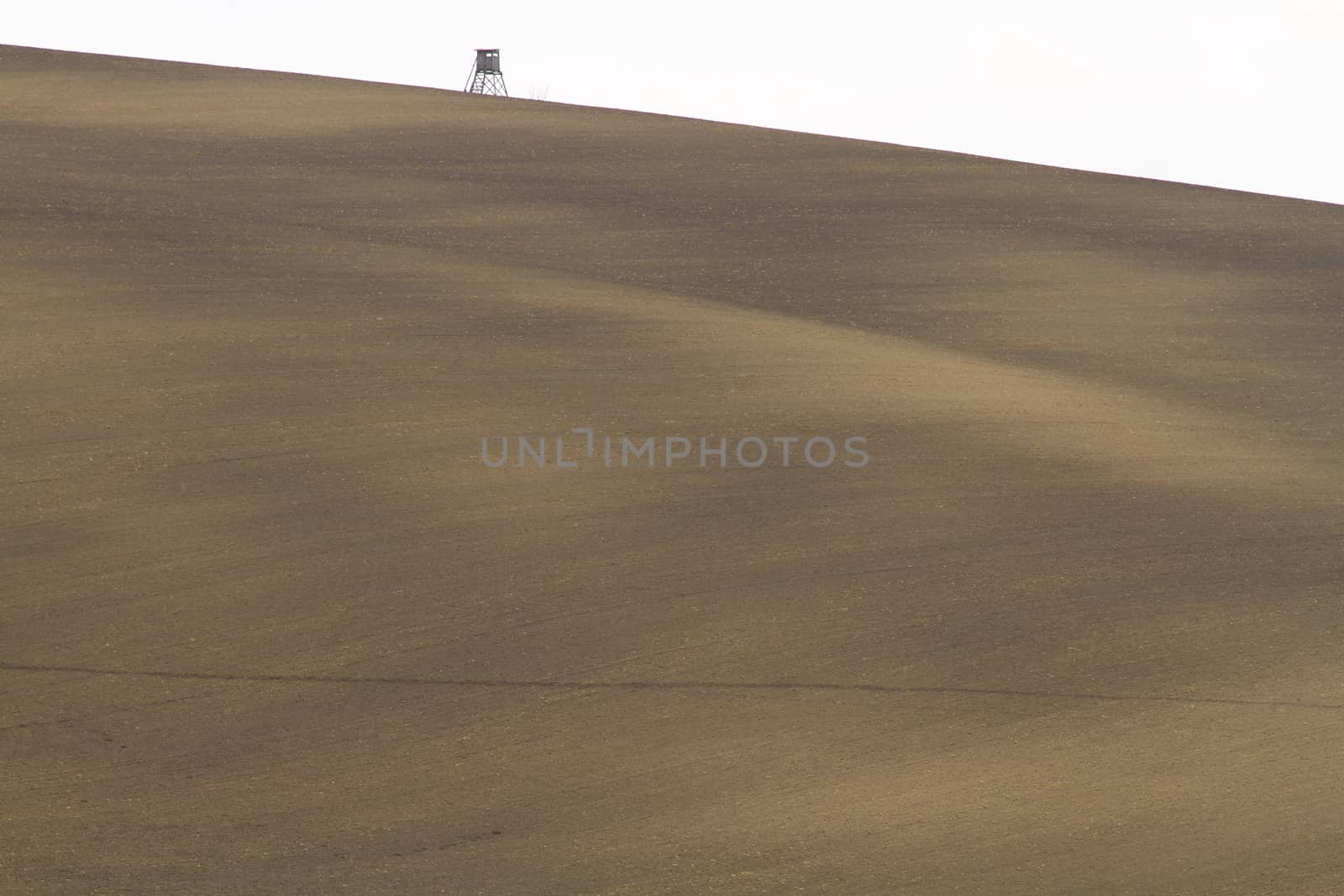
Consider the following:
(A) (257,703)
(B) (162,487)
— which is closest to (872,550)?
(A) (257,703)

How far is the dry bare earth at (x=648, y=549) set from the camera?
8516 mm

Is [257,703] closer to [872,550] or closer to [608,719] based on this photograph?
[608,719]

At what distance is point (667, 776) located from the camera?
29.9ft

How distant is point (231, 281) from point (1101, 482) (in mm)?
10416

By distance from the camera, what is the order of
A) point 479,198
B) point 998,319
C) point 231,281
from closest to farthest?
point 231,281 → point 998,319 → point 479,198

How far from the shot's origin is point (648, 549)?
12.4 meters

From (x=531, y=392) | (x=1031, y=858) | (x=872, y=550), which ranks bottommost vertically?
(x=1031, y=858)

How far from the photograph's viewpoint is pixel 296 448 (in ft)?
44.2

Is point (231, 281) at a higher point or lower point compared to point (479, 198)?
lower

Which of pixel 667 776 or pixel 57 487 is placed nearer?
→ pixel 667 776

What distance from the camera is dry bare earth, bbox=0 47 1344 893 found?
852 centimetres

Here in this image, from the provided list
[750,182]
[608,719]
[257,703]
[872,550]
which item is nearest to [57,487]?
[257,703]

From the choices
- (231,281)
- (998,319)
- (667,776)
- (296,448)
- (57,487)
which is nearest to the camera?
(667,776)

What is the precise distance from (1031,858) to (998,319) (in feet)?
39.5
